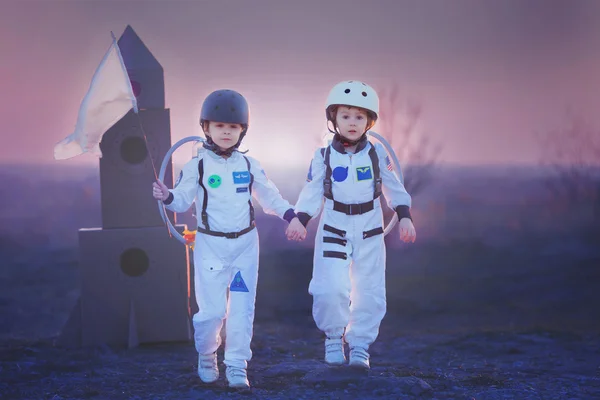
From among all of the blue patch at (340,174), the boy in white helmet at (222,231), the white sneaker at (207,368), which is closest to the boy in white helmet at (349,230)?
the blue patch at (340,174)

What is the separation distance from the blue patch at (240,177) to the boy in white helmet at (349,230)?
13.9 inches

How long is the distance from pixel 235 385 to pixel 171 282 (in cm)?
180

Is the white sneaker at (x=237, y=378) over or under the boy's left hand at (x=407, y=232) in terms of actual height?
under

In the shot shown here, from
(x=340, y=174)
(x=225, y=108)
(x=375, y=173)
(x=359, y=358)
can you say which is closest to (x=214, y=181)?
(x=225, y=108)

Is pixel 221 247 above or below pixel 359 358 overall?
above

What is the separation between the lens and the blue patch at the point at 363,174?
391 centimetres

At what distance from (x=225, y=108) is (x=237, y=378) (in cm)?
158

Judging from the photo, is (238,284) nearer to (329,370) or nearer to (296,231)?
(296,231)

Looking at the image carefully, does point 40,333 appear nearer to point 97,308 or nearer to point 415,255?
point 97,308

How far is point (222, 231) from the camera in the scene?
384 centimetres

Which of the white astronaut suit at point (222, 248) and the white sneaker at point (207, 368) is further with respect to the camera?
the white sneaker at point (207, 368)

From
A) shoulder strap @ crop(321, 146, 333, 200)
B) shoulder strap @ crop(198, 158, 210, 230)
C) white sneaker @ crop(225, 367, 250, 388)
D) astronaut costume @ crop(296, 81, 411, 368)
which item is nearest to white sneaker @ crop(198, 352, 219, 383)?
white sneaker @ crop(225, 367, 250, 388)

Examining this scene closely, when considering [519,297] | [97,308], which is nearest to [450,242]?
[519,297]

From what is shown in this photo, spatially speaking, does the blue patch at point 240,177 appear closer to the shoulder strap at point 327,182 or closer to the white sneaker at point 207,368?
the shoulder strap at point 327,182
